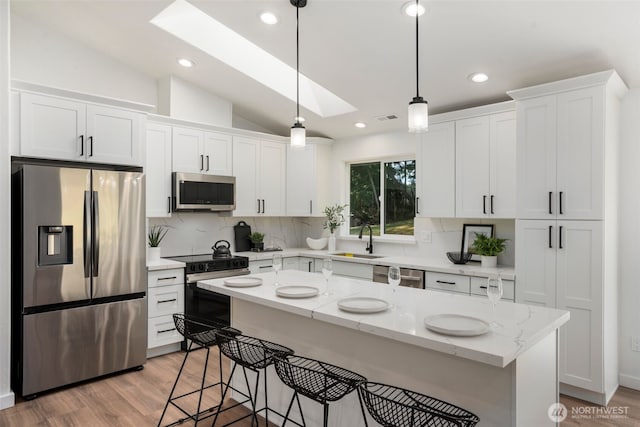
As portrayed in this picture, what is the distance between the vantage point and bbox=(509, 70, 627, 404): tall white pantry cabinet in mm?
2965

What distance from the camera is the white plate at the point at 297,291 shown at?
238 centimetres

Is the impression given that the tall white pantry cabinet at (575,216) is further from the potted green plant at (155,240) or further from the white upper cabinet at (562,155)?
the potted green plant at (155,240)

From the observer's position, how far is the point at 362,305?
2131 mm

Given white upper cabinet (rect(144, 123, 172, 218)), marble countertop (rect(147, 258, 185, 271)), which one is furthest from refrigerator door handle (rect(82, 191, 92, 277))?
white upper cabinet (rect(144, 123, 172, 218))

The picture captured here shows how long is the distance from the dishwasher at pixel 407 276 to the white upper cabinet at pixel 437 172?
2.09 ft

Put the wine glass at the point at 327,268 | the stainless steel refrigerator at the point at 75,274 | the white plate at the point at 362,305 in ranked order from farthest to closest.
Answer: the stainless steel refrigerator at the point at 75,274, the wine glass at the point at 327,268, the white plate at the point at 362,305

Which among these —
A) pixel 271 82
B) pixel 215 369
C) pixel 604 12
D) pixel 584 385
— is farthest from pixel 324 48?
pixel 584 385

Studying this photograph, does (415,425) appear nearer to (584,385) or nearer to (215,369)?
(584,385)

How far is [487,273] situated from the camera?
3.49m

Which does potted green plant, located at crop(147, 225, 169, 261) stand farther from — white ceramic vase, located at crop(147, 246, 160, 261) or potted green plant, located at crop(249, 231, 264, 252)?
potted green plant, located at crop(249, 231, 264, 252)

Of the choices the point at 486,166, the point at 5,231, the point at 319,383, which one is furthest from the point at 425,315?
the point at 5,231

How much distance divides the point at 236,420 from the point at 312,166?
3413 millimetres

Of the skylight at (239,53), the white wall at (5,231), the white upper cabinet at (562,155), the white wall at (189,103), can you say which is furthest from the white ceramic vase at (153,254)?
the white upper cabinet at (562,155)

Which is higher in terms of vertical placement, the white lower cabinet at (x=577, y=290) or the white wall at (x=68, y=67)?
the white wall at (x=68, y=67)
